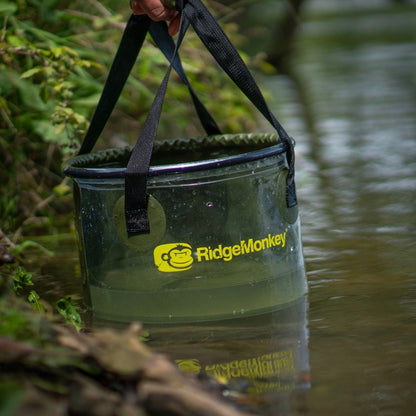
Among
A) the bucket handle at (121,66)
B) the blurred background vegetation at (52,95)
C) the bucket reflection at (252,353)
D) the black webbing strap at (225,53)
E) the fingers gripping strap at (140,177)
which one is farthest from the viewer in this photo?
the blurred background vegetation at (52,95)

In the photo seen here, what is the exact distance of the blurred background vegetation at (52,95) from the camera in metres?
2.80

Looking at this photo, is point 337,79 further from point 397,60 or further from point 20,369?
point 20,369

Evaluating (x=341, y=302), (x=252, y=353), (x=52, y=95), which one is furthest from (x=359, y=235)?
(x=52, y=95)

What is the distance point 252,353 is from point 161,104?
25.7 inches

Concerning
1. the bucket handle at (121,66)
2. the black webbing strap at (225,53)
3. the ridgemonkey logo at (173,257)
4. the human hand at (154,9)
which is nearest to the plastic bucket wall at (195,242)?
the ridgemonkey logo at (173,257)

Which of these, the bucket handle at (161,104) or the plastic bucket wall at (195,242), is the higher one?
the bucket handle at (161,104)

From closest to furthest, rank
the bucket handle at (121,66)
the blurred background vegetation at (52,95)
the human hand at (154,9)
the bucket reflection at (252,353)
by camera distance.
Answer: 1. the bucket reflection at (252,353)
2. the human hand at (154,9)
3. the bucket handle at (121,66)
4. the blurred background vegetation at (52,95)

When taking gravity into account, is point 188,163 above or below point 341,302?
above

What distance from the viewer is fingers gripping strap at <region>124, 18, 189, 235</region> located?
1.94 meters

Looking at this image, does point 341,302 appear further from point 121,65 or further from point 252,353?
point 121,65

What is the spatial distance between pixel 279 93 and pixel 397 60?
2243mm

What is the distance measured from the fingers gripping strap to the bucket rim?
0.10ft

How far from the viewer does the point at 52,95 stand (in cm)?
317

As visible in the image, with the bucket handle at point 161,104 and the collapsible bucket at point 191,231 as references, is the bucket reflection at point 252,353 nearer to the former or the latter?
the collapsible bucket at point 191,231
